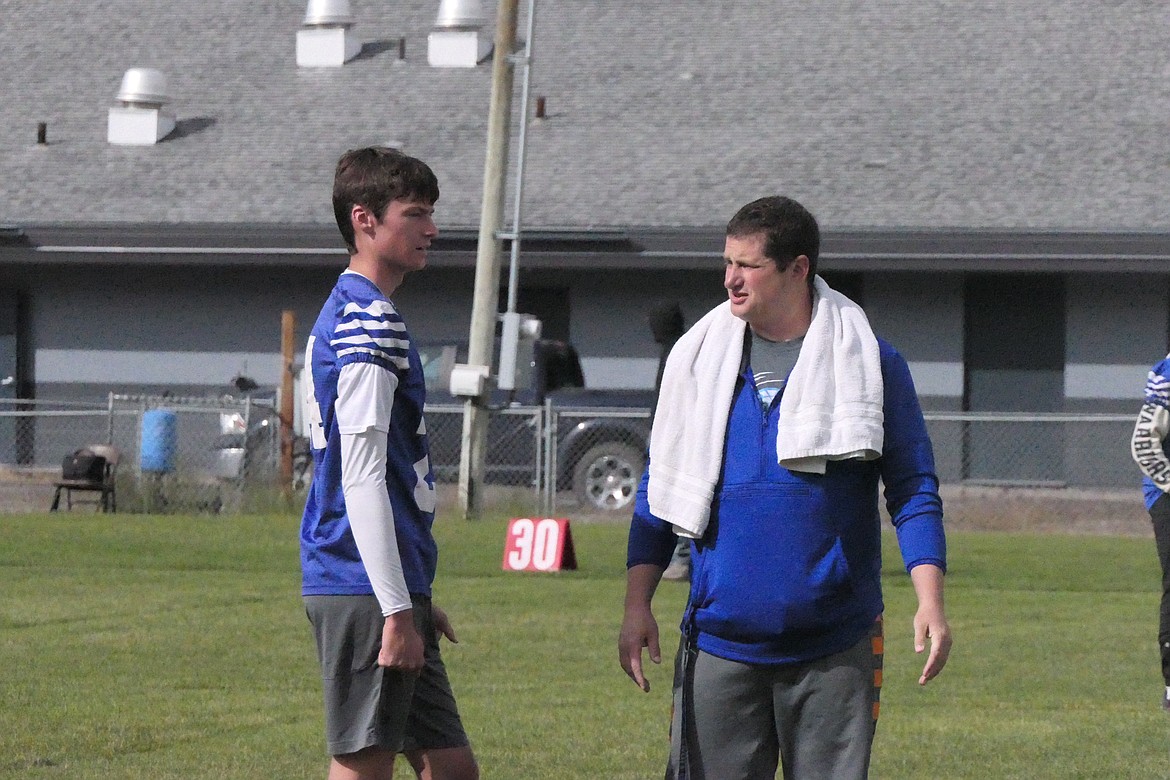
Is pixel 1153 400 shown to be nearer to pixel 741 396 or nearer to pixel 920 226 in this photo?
pixel 741 396

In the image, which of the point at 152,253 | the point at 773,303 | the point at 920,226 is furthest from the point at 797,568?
the point at 152,253

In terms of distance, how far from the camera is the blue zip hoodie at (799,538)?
4.58 meters

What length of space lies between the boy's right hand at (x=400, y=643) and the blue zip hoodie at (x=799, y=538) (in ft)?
2.16

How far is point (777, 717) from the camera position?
4.70m

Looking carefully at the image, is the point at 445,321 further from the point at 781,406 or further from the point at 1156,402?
the point at 781,406

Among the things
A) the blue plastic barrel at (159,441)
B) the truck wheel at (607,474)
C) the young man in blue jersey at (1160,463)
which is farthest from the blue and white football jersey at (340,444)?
the blue plastic barrel at (159,441)

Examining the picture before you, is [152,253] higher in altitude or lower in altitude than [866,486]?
higher

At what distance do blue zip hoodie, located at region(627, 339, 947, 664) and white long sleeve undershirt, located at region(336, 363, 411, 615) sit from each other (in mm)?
683

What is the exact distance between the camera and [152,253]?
27094mm

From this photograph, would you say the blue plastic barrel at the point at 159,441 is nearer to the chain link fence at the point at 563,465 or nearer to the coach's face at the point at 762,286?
the chain link fence at the point at 563,465

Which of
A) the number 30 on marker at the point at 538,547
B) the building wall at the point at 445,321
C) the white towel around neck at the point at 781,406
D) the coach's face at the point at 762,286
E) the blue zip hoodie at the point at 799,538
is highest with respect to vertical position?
the building wall at the point at 445,321

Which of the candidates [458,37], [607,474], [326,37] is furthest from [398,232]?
[326,37]

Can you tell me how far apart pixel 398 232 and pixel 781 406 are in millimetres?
1055

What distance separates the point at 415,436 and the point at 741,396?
32.7 inches
